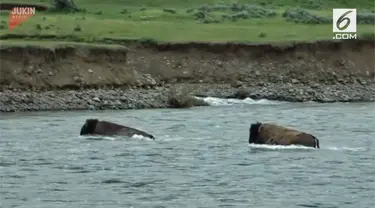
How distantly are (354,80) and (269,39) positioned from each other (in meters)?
4.81

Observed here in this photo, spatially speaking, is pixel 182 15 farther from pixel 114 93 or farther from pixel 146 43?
pixel 114 93

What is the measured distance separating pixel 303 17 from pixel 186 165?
4055cm

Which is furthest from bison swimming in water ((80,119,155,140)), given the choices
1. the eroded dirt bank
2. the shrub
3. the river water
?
the shrub

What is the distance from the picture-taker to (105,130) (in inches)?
1503

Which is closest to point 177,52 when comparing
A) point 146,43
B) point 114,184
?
point 146,43

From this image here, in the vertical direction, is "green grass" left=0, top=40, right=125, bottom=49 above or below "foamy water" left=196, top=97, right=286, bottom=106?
above

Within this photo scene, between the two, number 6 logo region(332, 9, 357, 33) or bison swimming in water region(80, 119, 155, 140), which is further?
number 6 logo region(332, 9, 357, 33)

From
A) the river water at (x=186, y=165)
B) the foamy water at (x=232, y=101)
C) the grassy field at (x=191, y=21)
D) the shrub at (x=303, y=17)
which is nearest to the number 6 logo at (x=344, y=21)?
the grassy field at (x=191, y=21)

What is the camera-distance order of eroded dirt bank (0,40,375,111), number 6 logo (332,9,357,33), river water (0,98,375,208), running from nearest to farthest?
river water (0,98,375,208) < eroded dirt bank (0,40,375,111) < number 6 logo (332,9,357,33)

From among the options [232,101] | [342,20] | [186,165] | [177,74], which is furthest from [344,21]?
[186,165]

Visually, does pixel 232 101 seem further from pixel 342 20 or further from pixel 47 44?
pixel 342 20

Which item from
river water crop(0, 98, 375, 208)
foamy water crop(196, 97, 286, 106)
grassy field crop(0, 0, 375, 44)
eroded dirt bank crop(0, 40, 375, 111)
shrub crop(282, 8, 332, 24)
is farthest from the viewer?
shrub crop(282, 8, 332, 24)

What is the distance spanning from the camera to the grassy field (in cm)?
6034

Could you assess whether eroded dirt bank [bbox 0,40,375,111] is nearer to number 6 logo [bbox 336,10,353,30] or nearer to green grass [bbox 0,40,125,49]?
green grass [bbox 0,40,125,49]
